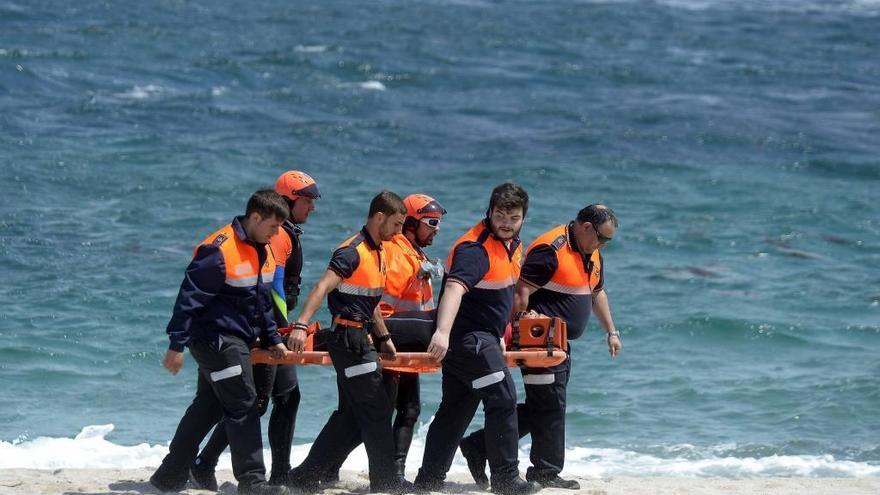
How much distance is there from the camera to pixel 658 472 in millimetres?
11102

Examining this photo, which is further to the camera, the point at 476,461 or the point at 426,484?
the point at 476,461

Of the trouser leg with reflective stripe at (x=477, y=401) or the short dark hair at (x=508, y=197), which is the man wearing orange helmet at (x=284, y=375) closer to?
the trouser leg with reflective stripe at (x=477, y=401)

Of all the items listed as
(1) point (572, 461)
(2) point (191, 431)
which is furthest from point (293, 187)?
(1) point (572, 461)

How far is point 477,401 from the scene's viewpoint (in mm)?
8320

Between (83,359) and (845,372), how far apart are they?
7751mm

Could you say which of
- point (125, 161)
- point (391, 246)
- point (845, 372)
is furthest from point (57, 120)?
point (391, 246)

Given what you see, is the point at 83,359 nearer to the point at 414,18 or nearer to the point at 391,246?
the point at 391,246

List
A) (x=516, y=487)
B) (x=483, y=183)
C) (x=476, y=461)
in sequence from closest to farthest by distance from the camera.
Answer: (x=516, y=487) < (x=476, y=461) < (x=483, y=183)

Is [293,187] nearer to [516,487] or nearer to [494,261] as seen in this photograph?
[494,261]

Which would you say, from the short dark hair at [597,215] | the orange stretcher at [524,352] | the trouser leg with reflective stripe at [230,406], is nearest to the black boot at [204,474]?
the trouser leg with reflective stripe at [230,406]

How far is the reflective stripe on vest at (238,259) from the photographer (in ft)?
24.9

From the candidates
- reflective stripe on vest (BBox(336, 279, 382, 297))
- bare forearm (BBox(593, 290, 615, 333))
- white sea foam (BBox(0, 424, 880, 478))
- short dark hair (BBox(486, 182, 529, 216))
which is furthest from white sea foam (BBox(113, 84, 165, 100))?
short dark hair (BBox(486, 182, 529, 216))

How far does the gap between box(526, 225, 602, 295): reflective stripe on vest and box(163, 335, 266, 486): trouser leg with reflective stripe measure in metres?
1.96

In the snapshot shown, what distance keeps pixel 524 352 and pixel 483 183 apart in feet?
42.7
